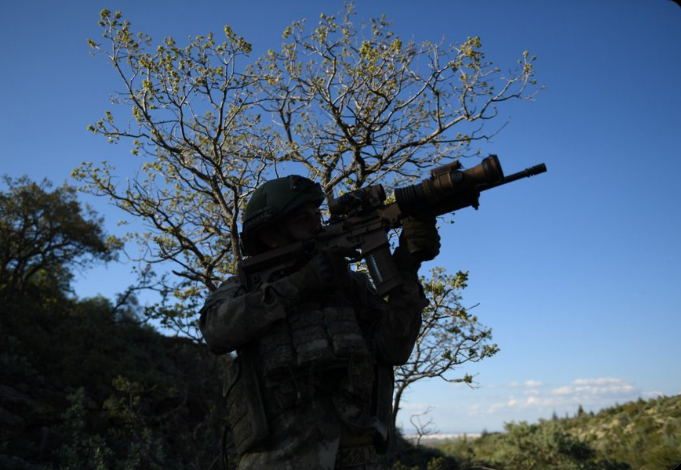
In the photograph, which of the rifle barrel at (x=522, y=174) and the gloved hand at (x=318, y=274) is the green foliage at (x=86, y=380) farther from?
the rifle barrel at (x=522, y=174)

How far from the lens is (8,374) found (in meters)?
9.91

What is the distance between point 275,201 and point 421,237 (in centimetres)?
88

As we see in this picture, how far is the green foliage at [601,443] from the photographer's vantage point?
11453 mm

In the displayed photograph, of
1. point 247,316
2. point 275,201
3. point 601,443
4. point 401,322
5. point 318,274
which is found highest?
point 275,201

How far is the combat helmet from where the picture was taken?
3.25 meters

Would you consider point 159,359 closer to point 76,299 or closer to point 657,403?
point 76,299

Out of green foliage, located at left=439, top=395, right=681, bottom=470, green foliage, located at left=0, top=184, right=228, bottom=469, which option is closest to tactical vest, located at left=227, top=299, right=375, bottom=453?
green foliage, located at left=0, top=184, right=228, bottom=469

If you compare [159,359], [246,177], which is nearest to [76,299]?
[159,359]

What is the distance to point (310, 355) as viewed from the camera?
113 inches

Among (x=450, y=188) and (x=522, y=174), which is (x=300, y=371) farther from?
(x=522, y=174)

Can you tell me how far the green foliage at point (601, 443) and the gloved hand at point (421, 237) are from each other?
9.04 metres

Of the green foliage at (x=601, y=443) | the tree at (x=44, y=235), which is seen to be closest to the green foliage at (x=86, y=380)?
the tree at (x=44, y=235)

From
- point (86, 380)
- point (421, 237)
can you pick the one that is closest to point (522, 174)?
point (421, 237)

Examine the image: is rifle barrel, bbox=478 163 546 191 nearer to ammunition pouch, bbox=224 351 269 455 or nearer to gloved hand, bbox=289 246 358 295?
gloved hand, bbox=289 246 358 295
